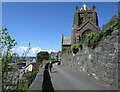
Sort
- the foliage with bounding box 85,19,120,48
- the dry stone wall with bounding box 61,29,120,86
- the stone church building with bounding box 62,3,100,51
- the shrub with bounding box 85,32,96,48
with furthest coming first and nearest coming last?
1. the stone church building with bounding box 62,3,100,51
2. the shrub with bounding box 85,32,96,48
3. the foliage with bounding box 85,19,120,48
4. the dry stone wall with bounding box 61,29,120,86

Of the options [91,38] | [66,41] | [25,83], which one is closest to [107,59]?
[91,38]

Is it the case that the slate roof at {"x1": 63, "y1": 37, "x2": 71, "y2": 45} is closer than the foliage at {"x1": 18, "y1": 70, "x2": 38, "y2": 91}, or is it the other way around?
the foliage at {"x1": 18, "y1": 70, "x2": 38, "y2": 91}

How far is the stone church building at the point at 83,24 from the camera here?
116 ft

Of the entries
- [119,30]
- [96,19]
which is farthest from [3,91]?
[96,19]

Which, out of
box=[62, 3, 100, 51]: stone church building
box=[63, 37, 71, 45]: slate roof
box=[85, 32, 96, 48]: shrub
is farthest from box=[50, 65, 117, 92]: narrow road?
box=[63, 37, 71, 45]: slate roof

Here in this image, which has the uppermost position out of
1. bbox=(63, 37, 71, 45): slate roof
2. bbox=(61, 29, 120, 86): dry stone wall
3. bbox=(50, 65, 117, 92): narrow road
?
bbox=(63, 37, 71, 45): slate roof

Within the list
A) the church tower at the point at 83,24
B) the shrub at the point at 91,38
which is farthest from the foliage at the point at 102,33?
the church tower at the point at 83,24

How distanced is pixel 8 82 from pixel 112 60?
5.99m

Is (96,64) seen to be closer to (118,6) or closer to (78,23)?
(118,6)

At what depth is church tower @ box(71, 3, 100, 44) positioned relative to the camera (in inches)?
1395

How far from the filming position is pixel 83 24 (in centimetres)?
3575

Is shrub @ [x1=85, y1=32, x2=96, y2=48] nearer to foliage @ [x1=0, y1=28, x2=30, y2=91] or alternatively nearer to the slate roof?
foliage @ [x1=0, y1=28, x2=30, y2=91]

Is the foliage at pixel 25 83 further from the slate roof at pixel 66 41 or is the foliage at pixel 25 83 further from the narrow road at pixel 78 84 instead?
the slate roof at pixel 66 41

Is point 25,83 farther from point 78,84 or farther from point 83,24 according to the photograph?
point 83,24
